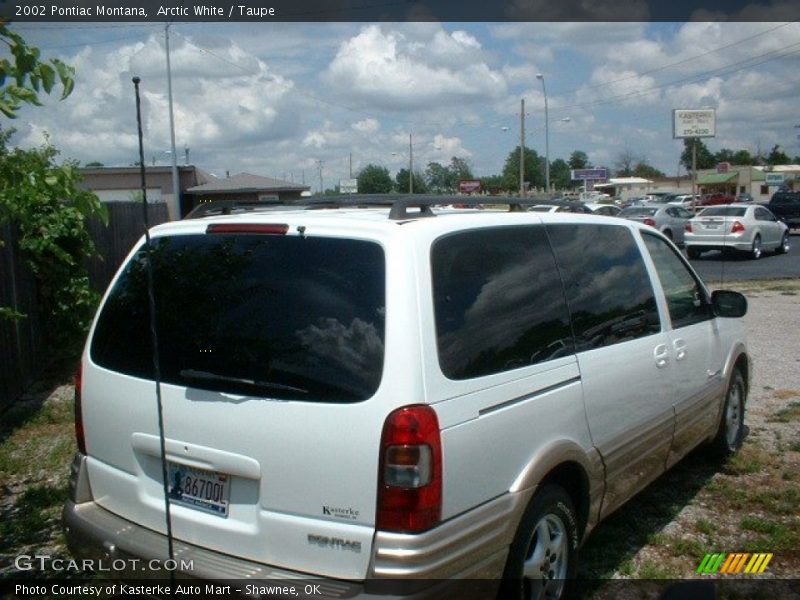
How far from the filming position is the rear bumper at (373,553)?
280 centimetres

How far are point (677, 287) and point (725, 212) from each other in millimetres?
21876

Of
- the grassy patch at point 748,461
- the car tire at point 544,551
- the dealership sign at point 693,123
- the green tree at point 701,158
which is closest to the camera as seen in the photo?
the car tire at point 544,551

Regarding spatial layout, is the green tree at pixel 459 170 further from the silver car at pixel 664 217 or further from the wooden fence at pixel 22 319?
the wooden fence at pixel 22 319

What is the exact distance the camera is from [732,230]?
2438cm

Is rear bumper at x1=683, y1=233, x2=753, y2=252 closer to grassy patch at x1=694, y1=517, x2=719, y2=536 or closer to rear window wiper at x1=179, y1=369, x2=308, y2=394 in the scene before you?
grassy patch at x1=694, y1=517, x2=719, y2=536

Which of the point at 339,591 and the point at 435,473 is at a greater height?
the point at 435,473

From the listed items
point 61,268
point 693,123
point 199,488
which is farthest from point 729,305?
point 693,123

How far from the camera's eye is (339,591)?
2812 millimetres

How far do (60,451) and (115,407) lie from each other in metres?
3.47

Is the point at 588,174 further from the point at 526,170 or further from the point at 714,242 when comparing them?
the point at 714,242

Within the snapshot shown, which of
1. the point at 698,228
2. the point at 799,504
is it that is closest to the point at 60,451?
the point at 799,504

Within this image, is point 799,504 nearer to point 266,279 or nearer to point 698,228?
point 266,279

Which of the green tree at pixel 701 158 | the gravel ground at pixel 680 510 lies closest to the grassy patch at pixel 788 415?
the gravel ground at pixel 680 510

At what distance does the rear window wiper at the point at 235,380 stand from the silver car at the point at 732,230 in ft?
72.9
